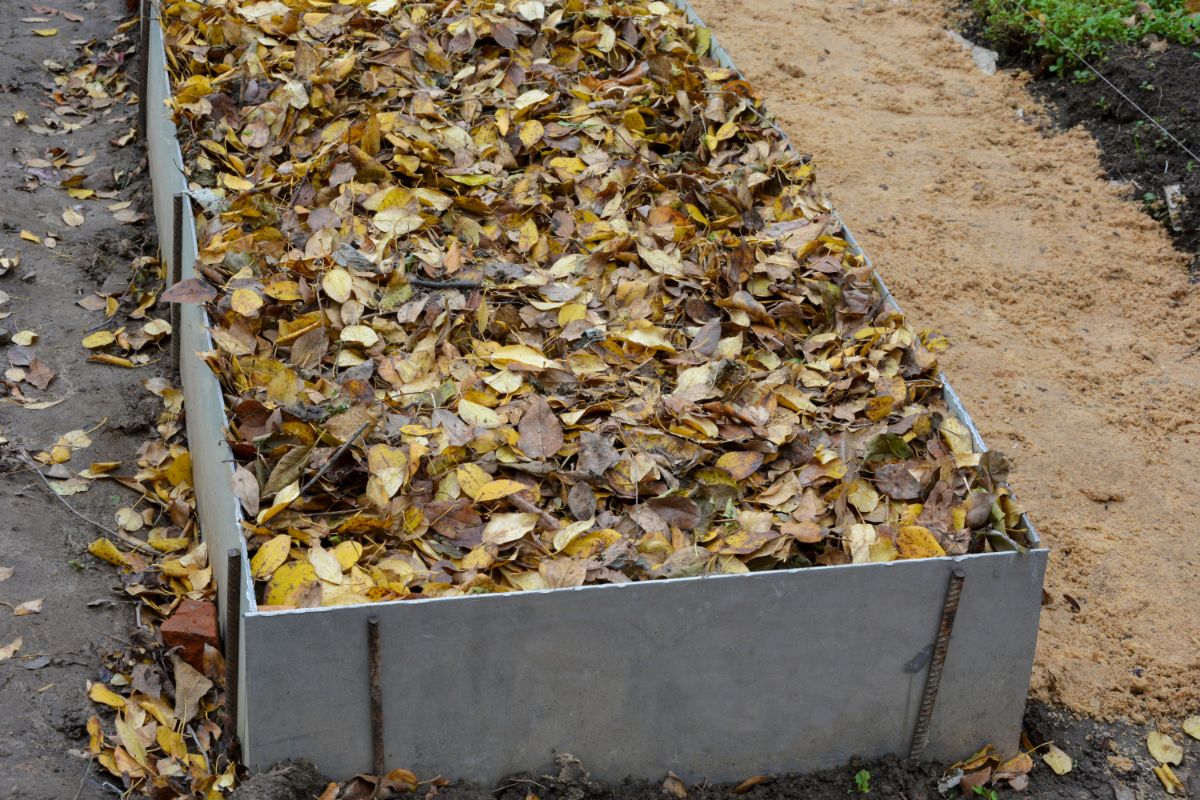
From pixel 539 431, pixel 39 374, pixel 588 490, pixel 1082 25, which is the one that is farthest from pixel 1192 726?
pixel 1082 25

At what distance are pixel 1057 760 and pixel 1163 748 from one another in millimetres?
278

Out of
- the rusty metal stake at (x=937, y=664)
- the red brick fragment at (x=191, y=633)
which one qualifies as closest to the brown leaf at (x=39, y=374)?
the red brick fragment at (x=191, y=633)

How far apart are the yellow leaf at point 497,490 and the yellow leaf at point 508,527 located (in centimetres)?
4

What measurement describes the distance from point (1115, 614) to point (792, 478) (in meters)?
1.02

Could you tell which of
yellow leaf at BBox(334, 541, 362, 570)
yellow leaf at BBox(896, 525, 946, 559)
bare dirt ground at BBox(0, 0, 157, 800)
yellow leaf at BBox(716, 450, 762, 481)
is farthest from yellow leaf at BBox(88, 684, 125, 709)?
yellow leaf at BBox(896, 525, 946, 559)

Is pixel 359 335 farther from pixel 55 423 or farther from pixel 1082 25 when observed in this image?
pixel 1082 25

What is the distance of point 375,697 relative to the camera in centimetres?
220

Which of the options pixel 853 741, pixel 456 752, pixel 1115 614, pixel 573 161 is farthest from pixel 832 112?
pixel 456 752

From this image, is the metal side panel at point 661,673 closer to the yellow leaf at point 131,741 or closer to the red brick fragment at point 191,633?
the yellow leaf at point 131,741

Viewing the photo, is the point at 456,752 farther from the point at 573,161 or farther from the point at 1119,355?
the point at 1119,355

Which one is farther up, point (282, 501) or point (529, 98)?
point (529, 98)

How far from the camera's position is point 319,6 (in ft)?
14.3

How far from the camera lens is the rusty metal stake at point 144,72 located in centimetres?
451

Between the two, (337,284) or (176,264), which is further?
(176,264)
